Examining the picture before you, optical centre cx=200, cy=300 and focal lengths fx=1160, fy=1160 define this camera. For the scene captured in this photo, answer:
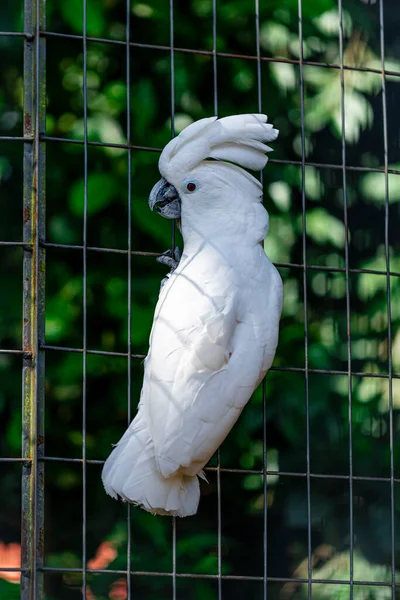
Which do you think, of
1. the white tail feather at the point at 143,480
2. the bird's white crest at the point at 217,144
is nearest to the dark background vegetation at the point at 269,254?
the bird's white crest at the point at 217,144

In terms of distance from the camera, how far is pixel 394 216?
3592 mm

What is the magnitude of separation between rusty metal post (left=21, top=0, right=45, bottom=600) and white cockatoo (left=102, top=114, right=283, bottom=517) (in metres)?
0.16

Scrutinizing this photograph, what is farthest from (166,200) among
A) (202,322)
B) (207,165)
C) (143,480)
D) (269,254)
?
(269,254)

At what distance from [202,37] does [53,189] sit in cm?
64

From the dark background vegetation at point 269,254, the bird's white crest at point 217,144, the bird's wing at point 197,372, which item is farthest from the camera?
the dark background vegetation at point 269,254

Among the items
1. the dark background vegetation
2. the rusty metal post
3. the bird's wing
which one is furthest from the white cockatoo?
the dark background vegetation

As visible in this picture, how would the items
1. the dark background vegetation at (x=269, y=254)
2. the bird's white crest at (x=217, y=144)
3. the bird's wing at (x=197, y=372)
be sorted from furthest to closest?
the dark background vegetation at (x=269, y=254)
the bird's white crest at (x=217, y=144)
the bird's wing at (x=197, y=372)

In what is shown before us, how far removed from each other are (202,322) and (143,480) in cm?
34

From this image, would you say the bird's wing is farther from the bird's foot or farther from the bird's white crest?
the bird's white crest

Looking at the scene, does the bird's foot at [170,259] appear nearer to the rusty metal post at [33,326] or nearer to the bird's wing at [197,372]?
the bird's wing at [197,372]

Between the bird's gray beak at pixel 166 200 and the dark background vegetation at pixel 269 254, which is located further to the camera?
the dark background vegetation at pixel 269 254

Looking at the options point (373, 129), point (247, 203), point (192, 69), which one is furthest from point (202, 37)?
point (247, 203)

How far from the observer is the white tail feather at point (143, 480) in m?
2.33

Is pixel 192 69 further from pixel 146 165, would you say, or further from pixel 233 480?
pixel 233 480
